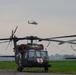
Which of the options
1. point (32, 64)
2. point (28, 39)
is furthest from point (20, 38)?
point (32, 64)

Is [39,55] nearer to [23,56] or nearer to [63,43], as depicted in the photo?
[23,56]

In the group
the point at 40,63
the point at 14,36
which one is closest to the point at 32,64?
the point at 40,63

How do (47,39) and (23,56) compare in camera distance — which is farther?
(23,56)

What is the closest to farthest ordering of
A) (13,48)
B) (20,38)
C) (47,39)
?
1. (47,39)
2. (20,38)
3. (13,48)

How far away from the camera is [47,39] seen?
3120cm

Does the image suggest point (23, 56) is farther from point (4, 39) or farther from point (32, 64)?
point (4, 39)

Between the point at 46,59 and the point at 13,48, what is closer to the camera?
the point at 46,59

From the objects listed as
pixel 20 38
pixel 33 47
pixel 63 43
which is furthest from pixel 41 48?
pixel 63 43

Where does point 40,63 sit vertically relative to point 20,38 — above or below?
below

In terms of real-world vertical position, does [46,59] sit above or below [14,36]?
below

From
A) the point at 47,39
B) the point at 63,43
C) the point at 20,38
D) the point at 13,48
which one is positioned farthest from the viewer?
the point at 13,48

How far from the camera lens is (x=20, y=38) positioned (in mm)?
33469

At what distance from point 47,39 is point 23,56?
206 inches

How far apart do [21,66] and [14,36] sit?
10.6 feet
